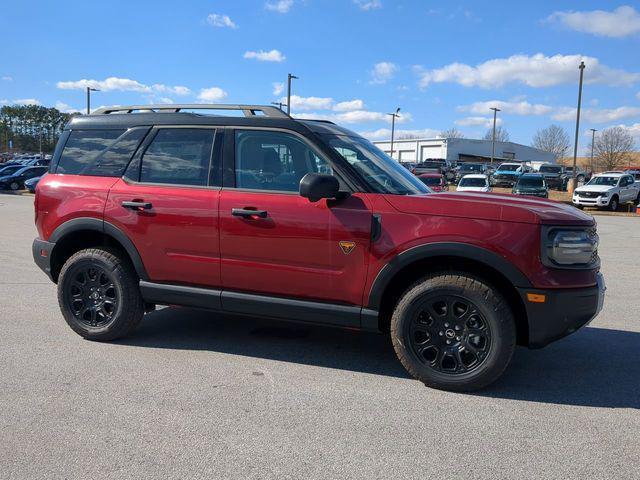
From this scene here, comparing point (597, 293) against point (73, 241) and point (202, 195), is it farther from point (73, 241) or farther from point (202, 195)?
point (73, 241)

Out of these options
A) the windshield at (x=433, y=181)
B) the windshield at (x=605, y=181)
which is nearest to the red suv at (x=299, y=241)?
the windshield at (x=433, y=181)

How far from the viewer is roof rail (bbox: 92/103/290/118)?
15.1 ft

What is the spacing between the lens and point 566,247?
3762 mm

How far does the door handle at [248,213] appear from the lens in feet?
14.0

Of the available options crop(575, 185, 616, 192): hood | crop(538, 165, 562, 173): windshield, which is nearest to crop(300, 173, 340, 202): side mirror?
crop(575, 185, 616, 192): hood

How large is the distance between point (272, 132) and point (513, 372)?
2.66 metres

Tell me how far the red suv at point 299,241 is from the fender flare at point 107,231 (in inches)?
0.4

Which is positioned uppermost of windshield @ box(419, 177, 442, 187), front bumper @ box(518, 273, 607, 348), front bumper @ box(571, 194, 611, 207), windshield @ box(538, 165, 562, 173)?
windshield @ box(538, 165, 562, 173)

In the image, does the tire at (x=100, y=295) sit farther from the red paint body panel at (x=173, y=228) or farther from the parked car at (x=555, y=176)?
the parked car at (x=555, y=176)

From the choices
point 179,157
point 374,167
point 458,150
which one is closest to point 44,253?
point 179,157

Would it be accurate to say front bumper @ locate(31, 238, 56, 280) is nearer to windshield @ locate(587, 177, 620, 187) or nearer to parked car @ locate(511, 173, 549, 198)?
parked car @ locate(511, 173, 549, 198)

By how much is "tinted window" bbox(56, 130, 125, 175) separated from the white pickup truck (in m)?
27.0

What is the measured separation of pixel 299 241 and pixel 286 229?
135 mm

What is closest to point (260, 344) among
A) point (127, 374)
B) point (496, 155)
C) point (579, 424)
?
point (127, 374)
